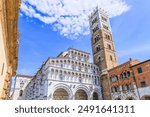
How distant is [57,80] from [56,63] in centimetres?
392

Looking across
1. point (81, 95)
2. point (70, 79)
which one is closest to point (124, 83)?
point (81, 95)

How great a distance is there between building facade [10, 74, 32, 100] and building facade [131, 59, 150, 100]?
37019 millimetres

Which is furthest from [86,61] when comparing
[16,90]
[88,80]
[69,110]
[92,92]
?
[69,110]

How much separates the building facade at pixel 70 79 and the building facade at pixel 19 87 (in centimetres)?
1673

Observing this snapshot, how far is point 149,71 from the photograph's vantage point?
26047 mm

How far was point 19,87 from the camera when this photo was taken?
158 feet

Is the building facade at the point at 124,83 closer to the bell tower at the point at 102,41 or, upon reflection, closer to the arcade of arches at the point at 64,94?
the bell tower at the point at 102,41

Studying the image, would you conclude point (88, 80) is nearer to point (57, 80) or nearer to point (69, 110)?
point (57, 80)

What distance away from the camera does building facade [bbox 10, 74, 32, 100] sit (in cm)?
4614

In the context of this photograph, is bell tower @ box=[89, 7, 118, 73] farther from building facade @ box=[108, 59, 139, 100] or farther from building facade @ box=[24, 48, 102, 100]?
building facade @ box=[108, 59, 139, 100]

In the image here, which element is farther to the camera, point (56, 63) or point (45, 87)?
point (56, 63)

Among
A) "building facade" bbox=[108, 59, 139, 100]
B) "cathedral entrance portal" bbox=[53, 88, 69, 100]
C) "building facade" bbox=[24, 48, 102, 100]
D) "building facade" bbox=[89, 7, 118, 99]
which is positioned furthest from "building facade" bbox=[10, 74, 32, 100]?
"building facade" bbox=[108, 59, 139, 100]

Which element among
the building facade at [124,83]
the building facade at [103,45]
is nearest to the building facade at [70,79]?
the building facade at [103,45]

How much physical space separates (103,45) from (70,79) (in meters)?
14.3
